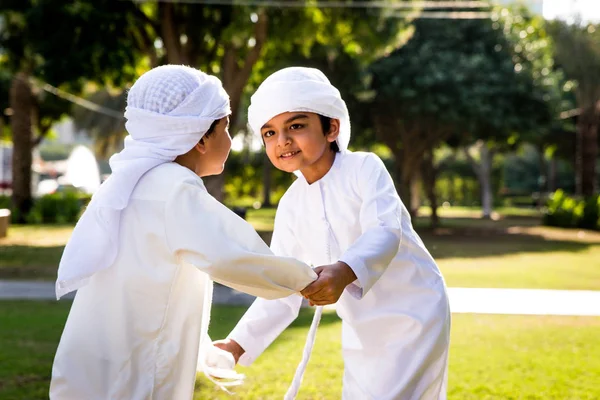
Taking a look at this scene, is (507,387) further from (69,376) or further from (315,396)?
(69,376)

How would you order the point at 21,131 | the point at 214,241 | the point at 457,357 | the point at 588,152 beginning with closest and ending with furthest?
the point at 214,241 → the point at 457,357 → the point at 21,131 → the point at 588,152

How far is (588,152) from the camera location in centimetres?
2845

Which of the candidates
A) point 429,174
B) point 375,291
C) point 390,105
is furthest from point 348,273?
point 429,174

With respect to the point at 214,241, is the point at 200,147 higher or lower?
higher

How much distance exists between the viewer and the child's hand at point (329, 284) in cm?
274

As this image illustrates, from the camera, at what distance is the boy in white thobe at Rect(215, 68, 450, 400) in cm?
303

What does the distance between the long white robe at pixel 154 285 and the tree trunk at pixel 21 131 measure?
20963mm

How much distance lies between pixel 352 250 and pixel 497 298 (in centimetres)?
799

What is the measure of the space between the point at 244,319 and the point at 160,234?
35.3 inches

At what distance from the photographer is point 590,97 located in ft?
94.7

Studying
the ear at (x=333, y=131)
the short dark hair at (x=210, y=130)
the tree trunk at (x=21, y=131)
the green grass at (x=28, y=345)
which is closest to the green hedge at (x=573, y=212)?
the tree trunk at (x=21, y=131)

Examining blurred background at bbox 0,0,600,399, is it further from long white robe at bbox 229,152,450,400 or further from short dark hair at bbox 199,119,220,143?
short dark hair at bbox 199,119,220,143

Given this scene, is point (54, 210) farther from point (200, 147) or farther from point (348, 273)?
point (348, 273)

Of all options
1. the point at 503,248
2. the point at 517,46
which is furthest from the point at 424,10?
the point at 503,248
